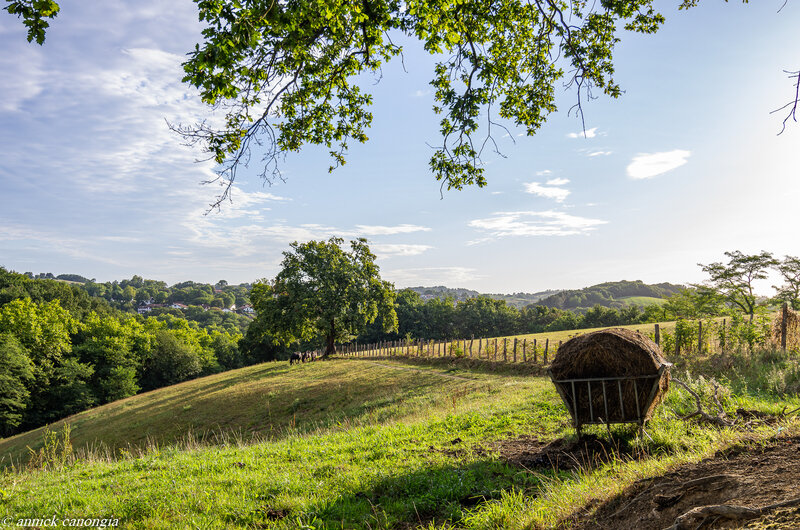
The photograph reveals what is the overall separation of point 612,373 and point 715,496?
392 centimetres

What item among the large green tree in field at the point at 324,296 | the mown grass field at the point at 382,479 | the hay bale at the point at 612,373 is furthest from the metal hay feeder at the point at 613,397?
the large green tree in field at the point at 324,296

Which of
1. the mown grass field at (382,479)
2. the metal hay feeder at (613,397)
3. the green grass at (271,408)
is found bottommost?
the green grass at (271,408)

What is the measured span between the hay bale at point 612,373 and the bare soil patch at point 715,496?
2378mm

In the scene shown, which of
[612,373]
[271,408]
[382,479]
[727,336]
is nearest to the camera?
[382,479]

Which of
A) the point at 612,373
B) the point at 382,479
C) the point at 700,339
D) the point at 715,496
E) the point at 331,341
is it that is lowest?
the point at 331,341

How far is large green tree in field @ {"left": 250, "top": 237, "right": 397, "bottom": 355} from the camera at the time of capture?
145 ft

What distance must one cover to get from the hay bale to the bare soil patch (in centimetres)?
238

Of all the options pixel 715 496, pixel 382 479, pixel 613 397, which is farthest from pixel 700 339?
pixel 715 496

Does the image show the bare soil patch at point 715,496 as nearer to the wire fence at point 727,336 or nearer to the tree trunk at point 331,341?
the wire fence at point 727,336

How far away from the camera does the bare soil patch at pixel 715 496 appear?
277cm

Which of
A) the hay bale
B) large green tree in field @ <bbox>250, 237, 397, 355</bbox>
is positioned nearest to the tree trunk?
large green tree in field @ <bbox>250, 237, 397, 355</bbox>

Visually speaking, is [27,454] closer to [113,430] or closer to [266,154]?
[113,430]

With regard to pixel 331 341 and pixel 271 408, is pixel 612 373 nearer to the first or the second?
pixel 271 408

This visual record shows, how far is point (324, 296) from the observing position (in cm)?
4444
